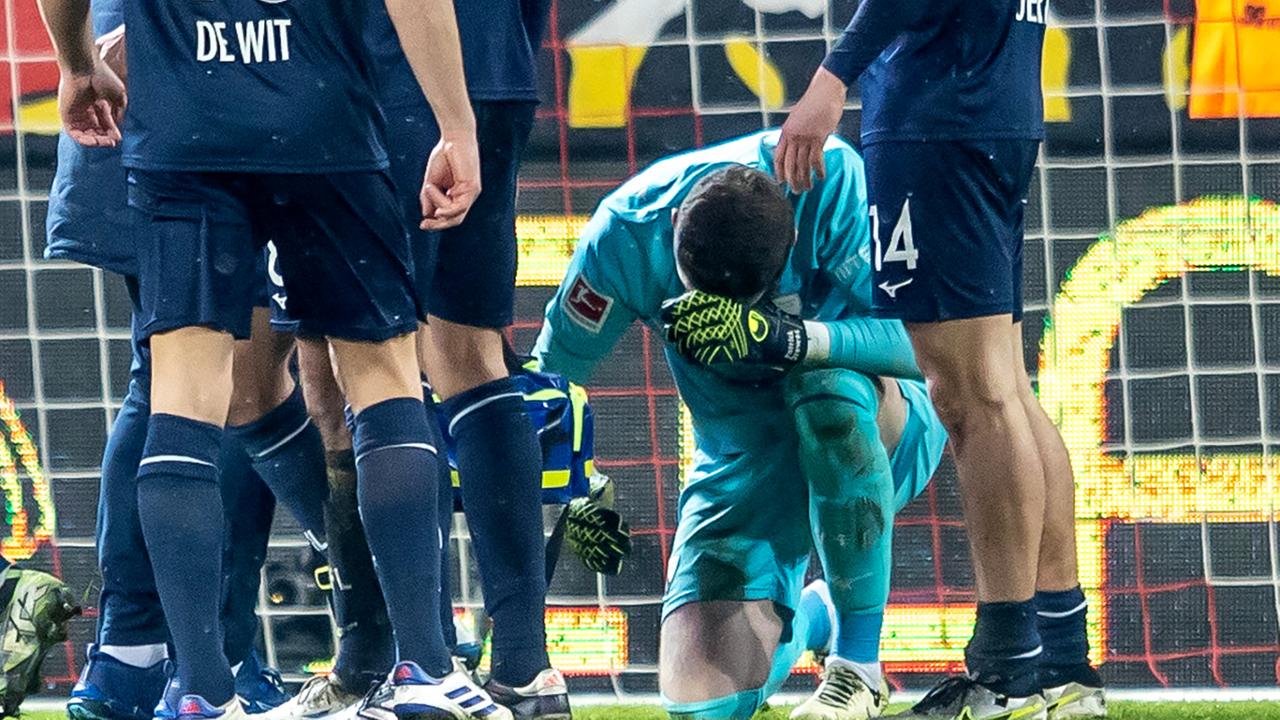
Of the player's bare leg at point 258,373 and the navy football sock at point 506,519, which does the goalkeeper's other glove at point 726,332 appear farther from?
the player's bare leg at point 258,373

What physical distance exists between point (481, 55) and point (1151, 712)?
1.55 m

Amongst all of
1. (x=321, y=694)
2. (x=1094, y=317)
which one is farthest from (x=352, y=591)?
(x=1094, y=317)

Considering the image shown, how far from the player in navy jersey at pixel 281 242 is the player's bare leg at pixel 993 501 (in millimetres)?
808

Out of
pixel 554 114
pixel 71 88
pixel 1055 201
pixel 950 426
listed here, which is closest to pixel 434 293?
pixel 71 88

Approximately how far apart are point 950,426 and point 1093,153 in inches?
46.2

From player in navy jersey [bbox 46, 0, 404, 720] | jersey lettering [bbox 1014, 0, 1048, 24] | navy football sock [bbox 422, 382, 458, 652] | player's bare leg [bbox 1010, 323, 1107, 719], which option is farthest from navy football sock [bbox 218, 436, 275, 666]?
jersey lettering [bbox 1014, 0, 1048, 24]

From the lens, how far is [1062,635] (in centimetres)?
331

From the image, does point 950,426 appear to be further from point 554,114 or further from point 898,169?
point 554,114

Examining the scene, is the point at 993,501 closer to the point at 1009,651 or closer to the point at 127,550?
the point at 1009,651

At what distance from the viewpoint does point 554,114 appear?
13.9 ft

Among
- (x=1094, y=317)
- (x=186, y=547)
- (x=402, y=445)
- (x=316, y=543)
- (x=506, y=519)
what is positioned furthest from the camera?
(x=1094, y=317)

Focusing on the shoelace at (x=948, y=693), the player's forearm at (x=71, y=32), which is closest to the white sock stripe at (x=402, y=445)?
the player's forearm at (x=71, y=32)

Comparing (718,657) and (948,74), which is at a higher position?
(948,74)

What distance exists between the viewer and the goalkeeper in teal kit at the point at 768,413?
10.7 feet
